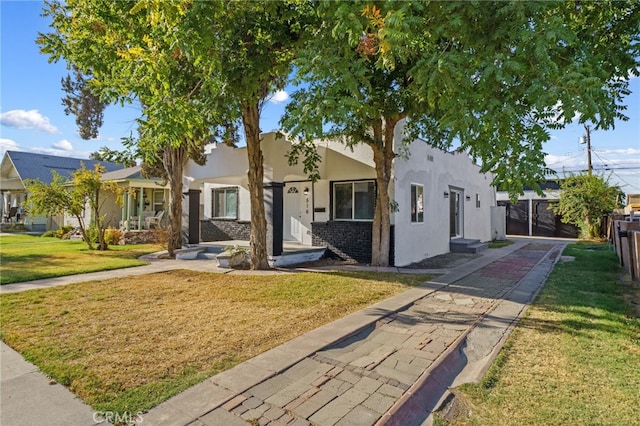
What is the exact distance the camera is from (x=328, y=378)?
12.0 ft

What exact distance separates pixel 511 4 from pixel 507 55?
1.75ft

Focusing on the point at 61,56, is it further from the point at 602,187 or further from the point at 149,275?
the point at 602,187

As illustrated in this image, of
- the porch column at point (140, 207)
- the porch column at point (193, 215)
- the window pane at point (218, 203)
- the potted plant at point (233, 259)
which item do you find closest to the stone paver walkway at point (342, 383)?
the potted plant at point (233, 259)

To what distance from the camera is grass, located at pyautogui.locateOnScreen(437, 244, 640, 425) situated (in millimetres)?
3068

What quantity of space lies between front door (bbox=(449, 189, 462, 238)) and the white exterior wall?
270 millimetres

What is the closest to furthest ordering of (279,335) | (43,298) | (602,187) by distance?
(279,335)
(43,298)
(602,187)

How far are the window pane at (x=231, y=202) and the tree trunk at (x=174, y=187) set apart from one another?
3.12 metres

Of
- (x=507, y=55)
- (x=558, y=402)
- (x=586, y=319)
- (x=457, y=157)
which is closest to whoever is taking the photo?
(x=558, y=402)

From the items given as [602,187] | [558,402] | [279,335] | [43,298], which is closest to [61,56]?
[43,298]

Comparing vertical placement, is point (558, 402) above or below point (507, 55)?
below

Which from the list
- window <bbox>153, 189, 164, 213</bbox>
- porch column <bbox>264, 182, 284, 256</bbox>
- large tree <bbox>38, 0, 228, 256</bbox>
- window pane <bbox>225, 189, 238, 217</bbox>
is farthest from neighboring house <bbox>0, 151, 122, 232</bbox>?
large tree <bbox>38, 0, 228, 256</bbox>

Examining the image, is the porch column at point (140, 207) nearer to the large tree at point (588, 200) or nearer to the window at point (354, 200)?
the window at point (354, 200)

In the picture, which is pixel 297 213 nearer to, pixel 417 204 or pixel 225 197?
pixel 225 197

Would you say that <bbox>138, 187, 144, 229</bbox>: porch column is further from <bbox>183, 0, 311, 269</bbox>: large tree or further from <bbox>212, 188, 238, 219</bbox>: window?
<bbox>183, 0, 311, 269</bbox>: large tree
